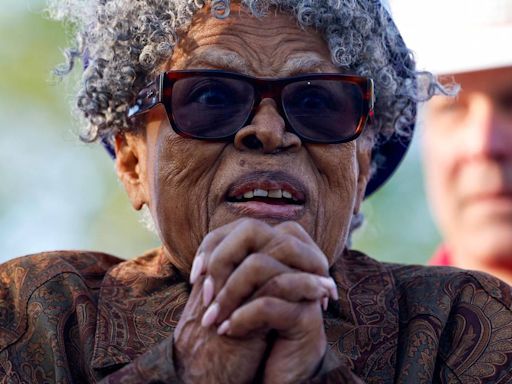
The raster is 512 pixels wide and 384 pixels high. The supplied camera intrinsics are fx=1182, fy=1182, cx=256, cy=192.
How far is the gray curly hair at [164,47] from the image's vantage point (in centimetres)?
344

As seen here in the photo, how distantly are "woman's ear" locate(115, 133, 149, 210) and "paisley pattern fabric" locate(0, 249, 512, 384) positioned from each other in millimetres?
215

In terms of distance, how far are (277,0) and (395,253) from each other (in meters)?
6.53

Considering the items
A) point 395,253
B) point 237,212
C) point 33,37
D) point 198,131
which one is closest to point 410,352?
point 237,212

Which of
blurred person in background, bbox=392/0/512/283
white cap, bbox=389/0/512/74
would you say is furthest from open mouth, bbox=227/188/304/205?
white cap, bbox=389/0/512/74

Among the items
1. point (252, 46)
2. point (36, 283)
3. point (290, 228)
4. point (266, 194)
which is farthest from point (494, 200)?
point (290, 228)

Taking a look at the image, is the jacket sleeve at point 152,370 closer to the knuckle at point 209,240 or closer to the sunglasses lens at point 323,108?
the knuckle at point 209,240

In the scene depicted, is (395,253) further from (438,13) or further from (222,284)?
(222,284)

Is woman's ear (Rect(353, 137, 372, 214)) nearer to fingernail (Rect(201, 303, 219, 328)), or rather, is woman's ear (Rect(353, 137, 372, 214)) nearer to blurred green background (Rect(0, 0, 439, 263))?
fingernail (Rect(201, 303, 219, 328))

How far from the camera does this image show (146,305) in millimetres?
3338

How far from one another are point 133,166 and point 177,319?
0.62 metres

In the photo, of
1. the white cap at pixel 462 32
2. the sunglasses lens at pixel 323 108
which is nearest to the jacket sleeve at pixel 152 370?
the sunglasses lens at pixel 323 108

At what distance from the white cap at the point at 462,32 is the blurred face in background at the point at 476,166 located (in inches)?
4.5

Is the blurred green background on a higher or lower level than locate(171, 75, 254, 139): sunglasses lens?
lower

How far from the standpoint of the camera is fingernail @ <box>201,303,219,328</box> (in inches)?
107
